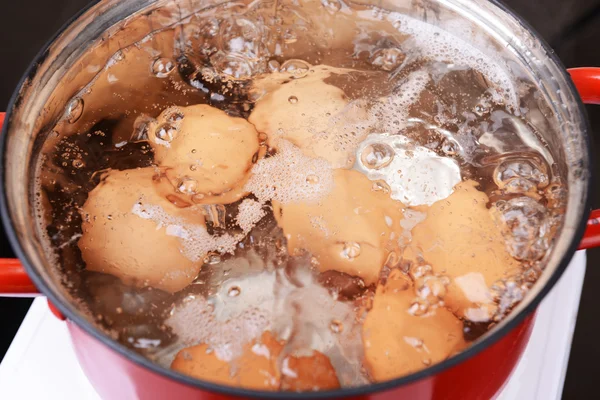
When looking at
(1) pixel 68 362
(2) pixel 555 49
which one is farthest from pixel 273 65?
(2) pixel 555 49

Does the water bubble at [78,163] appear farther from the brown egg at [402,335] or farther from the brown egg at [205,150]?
the brown egg at [402,335]

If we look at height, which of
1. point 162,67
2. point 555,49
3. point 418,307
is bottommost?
point 555,49

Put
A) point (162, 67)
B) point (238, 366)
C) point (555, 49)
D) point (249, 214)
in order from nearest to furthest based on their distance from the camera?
point (238, 366) < point (249, 214) < point (162, 67) < point (555, 49)

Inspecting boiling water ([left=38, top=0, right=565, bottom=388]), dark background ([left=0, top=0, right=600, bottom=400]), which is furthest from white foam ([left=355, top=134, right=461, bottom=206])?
dark background ([left=0, top=0, right=600, bottom=400])

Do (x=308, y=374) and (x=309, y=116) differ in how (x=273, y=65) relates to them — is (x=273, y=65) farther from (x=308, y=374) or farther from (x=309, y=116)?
(x=308, y=374)

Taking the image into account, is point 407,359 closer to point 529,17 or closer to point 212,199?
point 212,199

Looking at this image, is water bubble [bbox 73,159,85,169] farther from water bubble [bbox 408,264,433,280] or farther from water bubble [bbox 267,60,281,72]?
water bubble [bbox 408,264,433,280]

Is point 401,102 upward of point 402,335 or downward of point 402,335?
upward
